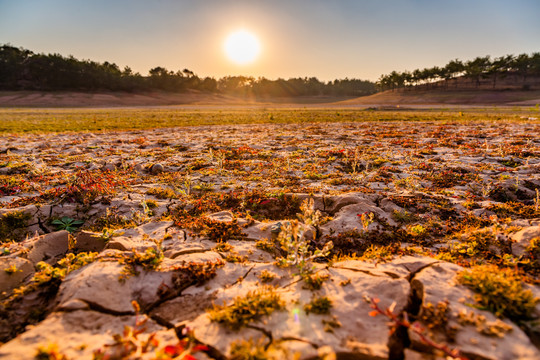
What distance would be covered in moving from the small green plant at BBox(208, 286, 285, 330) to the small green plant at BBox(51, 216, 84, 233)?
3.71 metres

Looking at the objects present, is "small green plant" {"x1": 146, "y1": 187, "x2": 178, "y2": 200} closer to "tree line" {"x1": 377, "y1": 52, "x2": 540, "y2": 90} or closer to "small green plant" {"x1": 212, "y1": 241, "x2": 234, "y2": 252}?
"small green plant" {"x1": 212, "y1": 241, "x2": 234, "y2": 252}

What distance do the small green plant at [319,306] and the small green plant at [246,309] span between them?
263 mm

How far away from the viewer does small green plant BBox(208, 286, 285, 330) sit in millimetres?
2570

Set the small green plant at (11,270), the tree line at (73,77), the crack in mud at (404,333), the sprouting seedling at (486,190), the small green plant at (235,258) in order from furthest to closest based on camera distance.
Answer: the tree line at (73,77), the sprouting seedling at (486,190), the small green plant at (235,258), the small green plant at (11,270), the crack in mud at (404,333)

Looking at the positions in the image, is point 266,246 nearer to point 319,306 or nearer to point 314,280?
point 314,280

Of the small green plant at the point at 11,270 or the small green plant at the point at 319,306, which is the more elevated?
the small green plant at the point at 11,270

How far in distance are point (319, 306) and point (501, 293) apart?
176cm

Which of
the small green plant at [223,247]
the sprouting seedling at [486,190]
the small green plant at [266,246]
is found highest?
the sprouting seedling at [486,190]

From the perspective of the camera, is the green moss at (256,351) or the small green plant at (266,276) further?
the small green plant at (266,276)

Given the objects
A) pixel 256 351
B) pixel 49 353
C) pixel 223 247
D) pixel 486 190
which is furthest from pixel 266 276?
pixel 486 190

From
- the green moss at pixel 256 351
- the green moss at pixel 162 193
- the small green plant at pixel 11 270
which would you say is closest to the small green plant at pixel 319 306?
the green moss at pixel 256 351

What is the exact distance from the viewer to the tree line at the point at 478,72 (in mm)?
98500

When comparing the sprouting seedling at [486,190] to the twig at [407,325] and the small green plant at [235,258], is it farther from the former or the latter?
the small green plant at [235,258]

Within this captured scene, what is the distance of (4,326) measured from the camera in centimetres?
265
